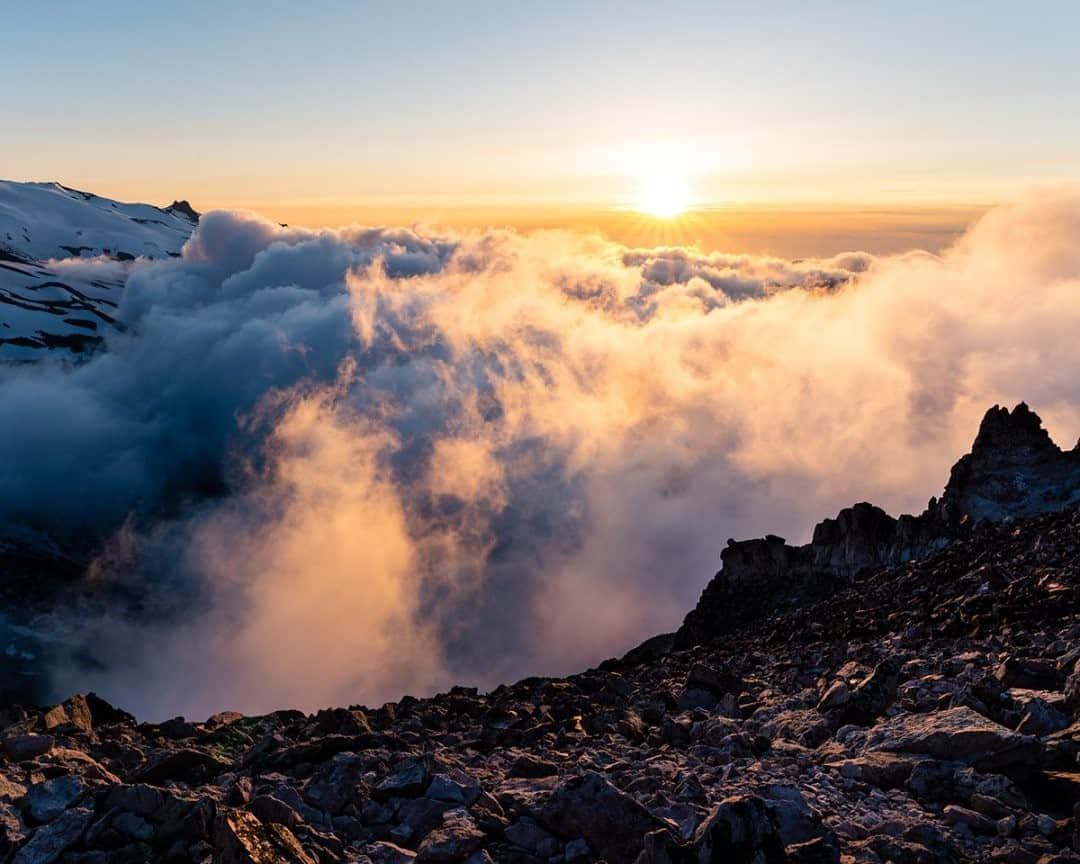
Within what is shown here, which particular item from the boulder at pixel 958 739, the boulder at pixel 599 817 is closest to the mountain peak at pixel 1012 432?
the boulder at pixel 958 739

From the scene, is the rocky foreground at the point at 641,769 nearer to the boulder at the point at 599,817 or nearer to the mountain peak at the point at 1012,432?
the boulder at the point at 599,817

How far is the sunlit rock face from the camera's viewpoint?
136 feet

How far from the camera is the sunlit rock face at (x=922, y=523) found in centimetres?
4137

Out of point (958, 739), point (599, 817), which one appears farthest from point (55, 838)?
point (958, 739)

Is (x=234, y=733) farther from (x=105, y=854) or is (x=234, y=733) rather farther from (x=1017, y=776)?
(x=1017, y=776)

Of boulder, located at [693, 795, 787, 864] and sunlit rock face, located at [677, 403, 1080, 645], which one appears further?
sunlit rock face, located at [677, 403, 1080, 645]

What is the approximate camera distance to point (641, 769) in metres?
12.5

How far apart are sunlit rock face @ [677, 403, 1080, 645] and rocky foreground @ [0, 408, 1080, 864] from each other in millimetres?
20945

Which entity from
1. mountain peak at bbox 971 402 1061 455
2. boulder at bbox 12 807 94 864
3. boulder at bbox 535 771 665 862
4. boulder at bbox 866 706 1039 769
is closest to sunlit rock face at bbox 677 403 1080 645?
mountain peak at bbox 971 402 1061 455

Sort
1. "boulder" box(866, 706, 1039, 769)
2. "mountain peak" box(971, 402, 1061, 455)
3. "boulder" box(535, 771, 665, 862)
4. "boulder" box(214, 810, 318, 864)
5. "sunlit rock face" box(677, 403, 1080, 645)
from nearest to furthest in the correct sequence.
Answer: "boulder" box(214, 810, 318, 864), "boulder" box(535, 771, 665, 862), "boulder" box(866, 706, 1039, 769), "sunlit rock face" box(677, 403, 1080, 645), "mountain peak" box(971, 402, 1061, 455)

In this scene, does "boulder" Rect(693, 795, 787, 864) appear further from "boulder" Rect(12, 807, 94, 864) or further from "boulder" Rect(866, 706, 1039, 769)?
"boulder" Rect(12, 807, 94, 864)

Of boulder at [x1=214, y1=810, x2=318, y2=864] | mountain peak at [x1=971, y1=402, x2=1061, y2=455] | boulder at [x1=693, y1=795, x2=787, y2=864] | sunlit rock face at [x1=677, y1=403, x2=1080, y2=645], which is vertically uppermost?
boulder at [x1=693, y1=795, x2=787, y2=864]

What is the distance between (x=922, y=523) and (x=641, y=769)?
121 feet

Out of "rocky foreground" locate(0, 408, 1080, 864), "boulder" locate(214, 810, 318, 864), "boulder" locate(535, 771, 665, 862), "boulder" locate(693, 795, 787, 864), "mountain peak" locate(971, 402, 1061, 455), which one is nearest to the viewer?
"boulder" locate(693, 795, 787, 864)
